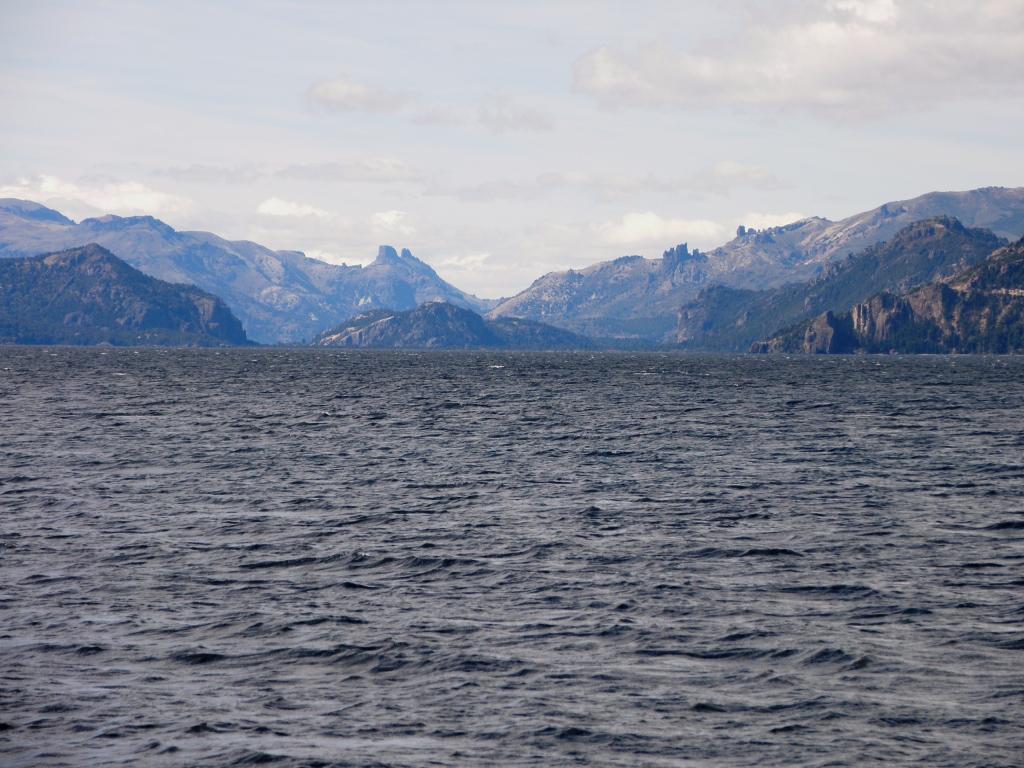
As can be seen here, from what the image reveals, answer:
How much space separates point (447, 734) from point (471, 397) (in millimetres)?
131057

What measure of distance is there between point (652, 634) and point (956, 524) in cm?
2412

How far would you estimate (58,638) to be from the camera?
1296 inches

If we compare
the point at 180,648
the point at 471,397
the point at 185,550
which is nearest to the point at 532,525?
the point at 185,550

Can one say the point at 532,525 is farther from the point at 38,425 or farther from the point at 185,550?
the point at 38,425

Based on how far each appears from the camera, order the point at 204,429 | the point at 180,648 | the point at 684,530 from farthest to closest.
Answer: the point at 204,429, the point at 684,530, the point at 180,648

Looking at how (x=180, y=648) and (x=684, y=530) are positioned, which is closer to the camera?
(x=180, y=648)

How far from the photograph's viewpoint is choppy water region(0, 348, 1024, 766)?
25750mm

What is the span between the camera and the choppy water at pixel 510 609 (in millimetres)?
25750

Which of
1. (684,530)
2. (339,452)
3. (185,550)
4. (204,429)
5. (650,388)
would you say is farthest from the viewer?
(650,388)

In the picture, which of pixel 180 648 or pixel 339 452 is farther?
pixel 339 452

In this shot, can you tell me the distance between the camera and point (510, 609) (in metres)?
36.2

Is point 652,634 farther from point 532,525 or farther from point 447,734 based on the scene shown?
point 532,525

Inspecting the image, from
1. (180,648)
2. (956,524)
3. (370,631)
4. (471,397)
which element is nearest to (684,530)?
(956,524)

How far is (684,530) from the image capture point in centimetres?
5041
